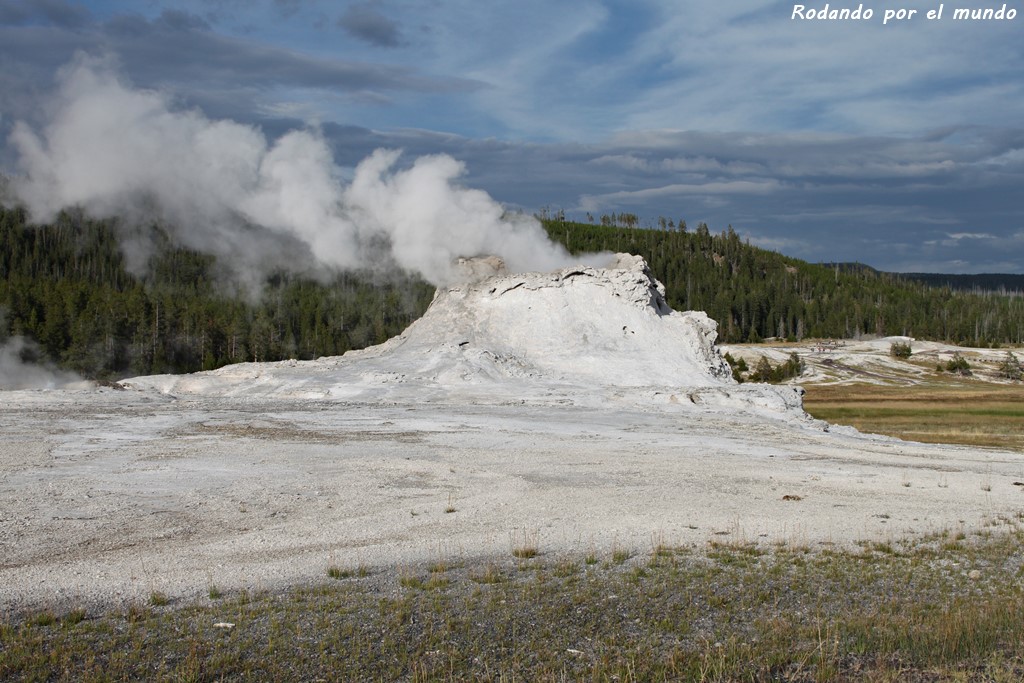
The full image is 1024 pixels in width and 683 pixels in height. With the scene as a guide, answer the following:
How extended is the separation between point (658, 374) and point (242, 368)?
21438mm

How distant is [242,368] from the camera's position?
43.9 meters

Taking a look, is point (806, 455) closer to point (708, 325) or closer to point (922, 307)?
point (708, 325)

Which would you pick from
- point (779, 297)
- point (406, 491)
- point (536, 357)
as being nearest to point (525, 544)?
point (406, 491)

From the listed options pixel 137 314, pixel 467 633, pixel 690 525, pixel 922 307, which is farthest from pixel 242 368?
pixel 922 307

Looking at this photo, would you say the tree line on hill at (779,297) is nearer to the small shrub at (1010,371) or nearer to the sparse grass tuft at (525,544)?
the small shrub at (1010,371)

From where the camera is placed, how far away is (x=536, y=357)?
43938 mm

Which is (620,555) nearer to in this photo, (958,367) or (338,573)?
(338,573)

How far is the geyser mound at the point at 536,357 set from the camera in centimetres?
3828

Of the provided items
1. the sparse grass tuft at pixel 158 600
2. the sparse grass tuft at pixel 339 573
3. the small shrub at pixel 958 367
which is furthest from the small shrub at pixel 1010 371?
the sparse grass tuft at pixel 158 600

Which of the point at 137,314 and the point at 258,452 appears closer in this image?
the point at 258,452

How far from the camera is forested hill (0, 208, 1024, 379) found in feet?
256

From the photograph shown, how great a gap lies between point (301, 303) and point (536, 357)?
70569 mm

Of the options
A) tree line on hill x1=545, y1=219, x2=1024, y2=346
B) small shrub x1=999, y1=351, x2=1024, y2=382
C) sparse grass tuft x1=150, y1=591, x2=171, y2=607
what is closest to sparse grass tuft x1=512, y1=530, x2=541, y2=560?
sparse grass tuft x1=150, y1=591, x2=171, y2=607

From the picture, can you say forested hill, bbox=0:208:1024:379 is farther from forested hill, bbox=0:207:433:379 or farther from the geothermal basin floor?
the geothermal basin floor
